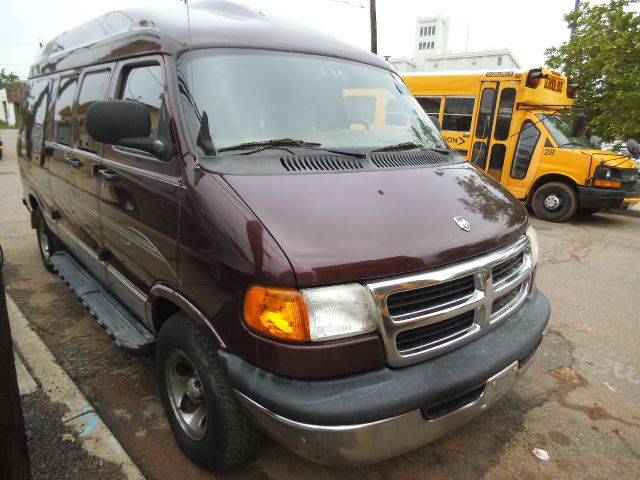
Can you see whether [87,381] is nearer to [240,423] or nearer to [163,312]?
[163,312]

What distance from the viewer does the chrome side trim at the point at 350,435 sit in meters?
1.72

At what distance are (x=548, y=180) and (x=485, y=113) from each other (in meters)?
1.90

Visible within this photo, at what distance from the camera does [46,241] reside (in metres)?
4.98

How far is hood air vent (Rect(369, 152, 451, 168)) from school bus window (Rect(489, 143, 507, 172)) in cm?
727

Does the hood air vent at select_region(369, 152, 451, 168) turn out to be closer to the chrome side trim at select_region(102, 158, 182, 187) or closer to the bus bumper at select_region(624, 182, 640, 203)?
the chrome side trim at select_region(102, 158, 182, 187)

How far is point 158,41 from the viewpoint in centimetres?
254

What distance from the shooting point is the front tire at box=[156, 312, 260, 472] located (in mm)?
2016

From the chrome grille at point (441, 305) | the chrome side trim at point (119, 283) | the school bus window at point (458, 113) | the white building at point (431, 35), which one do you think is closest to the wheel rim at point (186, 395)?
the chrome side trim at point (119, 283)

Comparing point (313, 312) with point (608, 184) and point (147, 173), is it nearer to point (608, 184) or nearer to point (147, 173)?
point (147, 173)

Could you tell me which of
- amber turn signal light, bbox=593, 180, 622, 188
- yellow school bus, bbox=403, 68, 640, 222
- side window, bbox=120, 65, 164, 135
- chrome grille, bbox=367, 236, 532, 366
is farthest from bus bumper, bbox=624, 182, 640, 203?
side window, bbox=120, 65, 164, 135

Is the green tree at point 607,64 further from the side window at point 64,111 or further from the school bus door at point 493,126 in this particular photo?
the side window at point 64,111

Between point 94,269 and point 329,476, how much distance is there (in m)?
2.39

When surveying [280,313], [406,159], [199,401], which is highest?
[406,159]

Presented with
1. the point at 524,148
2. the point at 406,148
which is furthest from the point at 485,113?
the point at 406,148
